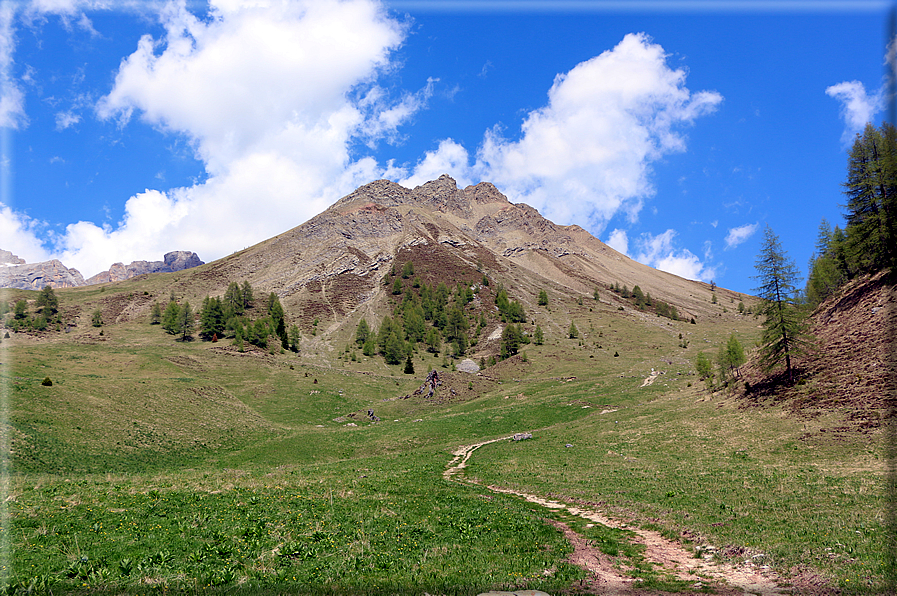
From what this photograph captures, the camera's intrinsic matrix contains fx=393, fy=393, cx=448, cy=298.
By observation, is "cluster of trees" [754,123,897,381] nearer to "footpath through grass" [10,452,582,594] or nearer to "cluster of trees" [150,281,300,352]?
"footpath through grass" [10,452,582,594]

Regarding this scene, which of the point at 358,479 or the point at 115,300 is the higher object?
the point at 115,300

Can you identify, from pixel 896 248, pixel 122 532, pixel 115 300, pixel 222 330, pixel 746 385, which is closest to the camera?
pixel 122 532

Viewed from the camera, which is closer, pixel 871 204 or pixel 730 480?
pixel 730 480

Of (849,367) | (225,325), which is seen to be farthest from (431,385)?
(225,325)

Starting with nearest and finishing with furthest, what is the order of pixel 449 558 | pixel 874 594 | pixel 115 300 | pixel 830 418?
pixel 874 594, pixel 449 558, pixel 830 418, pixel 115 300

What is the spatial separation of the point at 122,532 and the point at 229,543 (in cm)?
431

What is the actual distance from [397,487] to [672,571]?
1507cm

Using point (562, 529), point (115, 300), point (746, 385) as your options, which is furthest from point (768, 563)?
point (115, 300)

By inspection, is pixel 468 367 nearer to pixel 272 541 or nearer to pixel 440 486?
pixel 440 486

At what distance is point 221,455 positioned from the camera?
1572 inches

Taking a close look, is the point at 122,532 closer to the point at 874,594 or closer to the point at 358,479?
the point at 358,479

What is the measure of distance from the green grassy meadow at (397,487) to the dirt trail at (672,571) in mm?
643

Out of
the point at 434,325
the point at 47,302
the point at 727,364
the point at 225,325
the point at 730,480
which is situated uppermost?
the point at 47,302

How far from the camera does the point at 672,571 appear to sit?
12992 mm
